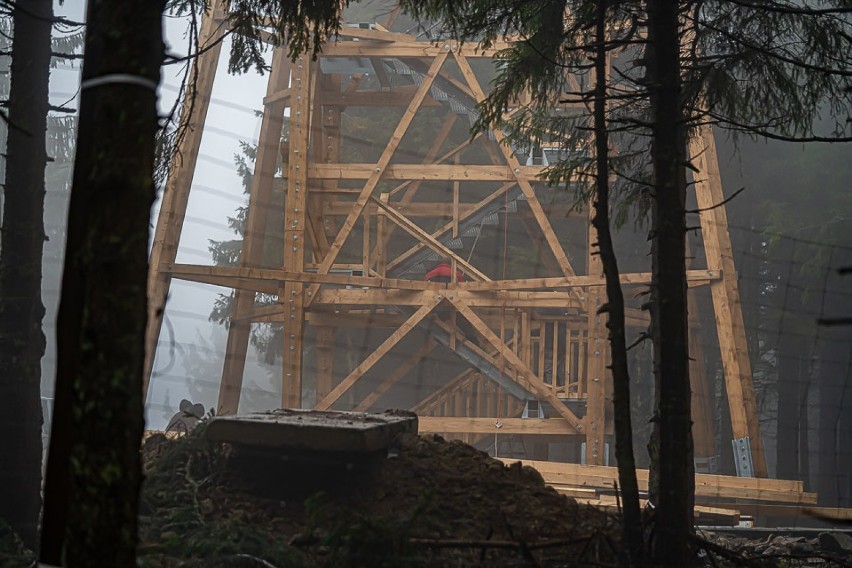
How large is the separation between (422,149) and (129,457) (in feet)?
67.5

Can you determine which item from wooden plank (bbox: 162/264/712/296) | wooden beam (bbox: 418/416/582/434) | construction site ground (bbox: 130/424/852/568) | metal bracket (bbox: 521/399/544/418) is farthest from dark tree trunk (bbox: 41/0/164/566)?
metal bracket (bbox: 521/399/544/418)

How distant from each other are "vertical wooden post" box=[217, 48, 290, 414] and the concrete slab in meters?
8.70

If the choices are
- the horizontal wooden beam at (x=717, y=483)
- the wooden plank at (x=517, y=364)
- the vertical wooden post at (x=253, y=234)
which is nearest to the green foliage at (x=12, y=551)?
the horizontal wooden beam at (x=717, y=483)

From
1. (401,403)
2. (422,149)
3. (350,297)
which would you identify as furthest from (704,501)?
(422,149)

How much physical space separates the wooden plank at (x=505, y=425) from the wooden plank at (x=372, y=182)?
2.59 m

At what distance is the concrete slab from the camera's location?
5719 millimetres

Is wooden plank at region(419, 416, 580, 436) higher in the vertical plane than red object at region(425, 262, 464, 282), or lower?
lower

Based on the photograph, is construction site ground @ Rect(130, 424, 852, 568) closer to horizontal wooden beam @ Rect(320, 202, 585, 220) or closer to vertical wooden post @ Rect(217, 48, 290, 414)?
vertical wooden post @ Rect(217, 48, 290, 414)

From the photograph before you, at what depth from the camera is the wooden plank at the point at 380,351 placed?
14242 millimetres

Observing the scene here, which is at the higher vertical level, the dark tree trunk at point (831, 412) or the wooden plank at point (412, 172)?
the wooden plank at point (412, 172)

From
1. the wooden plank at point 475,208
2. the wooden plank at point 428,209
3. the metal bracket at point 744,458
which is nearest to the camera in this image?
the metal bracket at point 744,458

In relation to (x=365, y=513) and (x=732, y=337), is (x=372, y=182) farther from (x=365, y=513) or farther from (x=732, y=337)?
(x=365, y=513)

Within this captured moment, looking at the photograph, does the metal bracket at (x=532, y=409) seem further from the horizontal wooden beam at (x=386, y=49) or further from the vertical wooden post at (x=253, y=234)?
the horizontal wooden beam at (x=386, y=49)

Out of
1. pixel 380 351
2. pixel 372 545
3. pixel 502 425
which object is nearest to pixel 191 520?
pixel 372 545
